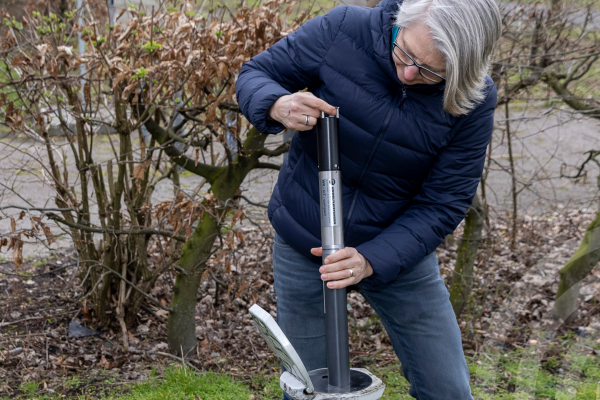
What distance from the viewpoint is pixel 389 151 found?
216cm

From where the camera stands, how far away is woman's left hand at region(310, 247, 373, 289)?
2.07 m

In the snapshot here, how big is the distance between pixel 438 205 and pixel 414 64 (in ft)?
1.89

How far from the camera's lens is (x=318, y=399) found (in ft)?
6.52

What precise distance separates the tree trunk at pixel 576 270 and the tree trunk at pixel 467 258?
0.83 metres

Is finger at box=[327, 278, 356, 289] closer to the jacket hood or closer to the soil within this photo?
the jacket hood

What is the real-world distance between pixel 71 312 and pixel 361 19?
360cm

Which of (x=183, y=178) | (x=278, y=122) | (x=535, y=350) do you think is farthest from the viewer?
(x=183, y=178)

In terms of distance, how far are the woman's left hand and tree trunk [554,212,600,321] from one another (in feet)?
11.0

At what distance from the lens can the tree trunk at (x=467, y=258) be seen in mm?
4676

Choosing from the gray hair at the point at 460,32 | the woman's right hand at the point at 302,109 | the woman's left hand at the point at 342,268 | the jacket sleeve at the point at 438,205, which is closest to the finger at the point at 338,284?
the woman's left hand at the point at 342,268

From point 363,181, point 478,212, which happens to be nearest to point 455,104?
point 363,181

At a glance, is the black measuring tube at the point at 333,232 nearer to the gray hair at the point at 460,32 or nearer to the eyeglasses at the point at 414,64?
the eyeglasses at the point at 414,64

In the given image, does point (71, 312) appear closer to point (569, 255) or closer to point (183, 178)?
point (183, 178)

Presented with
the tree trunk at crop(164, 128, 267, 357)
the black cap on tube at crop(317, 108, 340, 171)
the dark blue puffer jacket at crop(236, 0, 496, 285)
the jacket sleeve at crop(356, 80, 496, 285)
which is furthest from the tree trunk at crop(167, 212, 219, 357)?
the black cap on tube at crop(317, 108, 340, 171)
